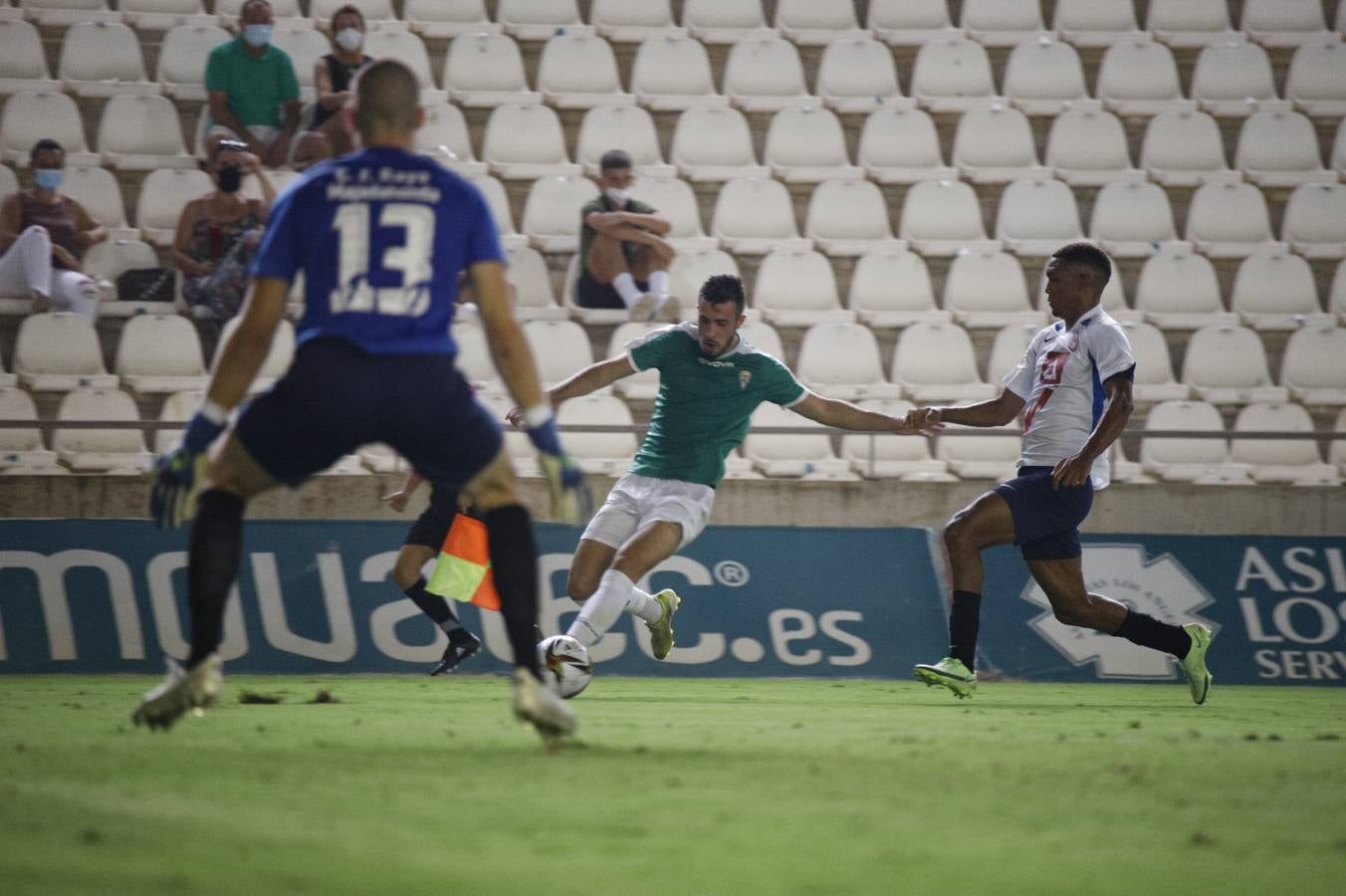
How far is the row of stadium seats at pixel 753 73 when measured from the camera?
15.8 meters

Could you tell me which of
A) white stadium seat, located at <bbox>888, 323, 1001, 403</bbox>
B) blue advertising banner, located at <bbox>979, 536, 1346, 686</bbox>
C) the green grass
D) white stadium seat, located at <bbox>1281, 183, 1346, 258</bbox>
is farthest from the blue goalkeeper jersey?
white stadium seat, located at <bbox>1281, 183, 1346, 258</bbox>

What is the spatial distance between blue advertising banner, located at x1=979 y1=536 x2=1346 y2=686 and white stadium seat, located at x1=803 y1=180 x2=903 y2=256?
4.40m

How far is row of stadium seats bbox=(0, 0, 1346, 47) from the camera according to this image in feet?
53.8

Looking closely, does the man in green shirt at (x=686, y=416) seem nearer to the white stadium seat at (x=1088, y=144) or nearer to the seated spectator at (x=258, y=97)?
the seated spectator at (x=258, y=97)

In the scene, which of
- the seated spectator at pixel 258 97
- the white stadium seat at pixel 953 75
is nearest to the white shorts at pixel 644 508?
the seated spectator at pixel 258 97

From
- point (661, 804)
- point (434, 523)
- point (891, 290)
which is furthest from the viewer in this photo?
point (891, 290)

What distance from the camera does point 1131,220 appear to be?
15648mm

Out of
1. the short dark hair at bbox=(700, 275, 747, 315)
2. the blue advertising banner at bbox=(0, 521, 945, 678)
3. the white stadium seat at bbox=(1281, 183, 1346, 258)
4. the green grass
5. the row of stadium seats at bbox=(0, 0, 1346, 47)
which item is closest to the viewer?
the green grass

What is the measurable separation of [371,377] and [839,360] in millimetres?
9012

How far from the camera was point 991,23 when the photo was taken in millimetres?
17188

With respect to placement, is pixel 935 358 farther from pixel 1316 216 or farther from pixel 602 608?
pixel 602 608

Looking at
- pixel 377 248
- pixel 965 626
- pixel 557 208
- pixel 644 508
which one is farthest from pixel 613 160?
pixel 377 248

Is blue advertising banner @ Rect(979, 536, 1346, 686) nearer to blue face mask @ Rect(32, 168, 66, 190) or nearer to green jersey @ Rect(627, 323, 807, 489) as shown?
green jersey @ Rect(627, 323, 807, 489)

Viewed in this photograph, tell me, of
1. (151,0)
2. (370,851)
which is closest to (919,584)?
(370,851)
